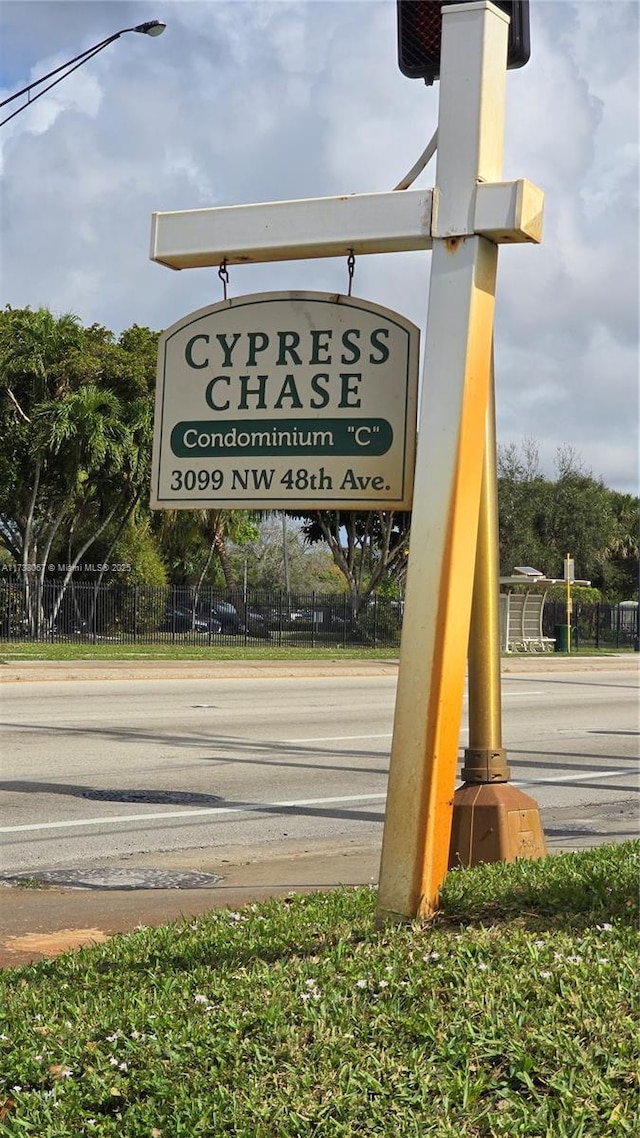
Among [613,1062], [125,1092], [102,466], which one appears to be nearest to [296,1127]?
[125,1092]

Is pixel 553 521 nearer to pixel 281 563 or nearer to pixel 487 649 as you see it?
pixel 281 563

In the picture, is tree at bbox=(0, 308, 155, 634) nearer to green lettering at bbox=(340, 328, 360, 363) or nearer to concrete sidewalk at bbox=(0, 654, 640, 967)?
concrete sidewalk at bbox=(0, 654, 640, 967)

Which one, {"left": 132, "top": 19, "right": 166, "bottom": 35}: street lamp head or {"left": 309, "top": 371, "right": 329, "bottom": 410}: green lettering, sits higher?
{"left": 132, "top": 19, "right": 166, "bottom": 35}: street lamp head

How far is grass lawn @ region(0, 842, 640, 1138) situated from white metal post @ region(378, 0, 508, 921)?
1.17ft

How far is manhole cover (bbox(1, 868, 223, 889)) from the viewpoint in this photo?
25.4 ft

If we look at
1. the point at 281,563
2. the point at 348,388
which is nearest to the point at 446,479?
the point at 348,388

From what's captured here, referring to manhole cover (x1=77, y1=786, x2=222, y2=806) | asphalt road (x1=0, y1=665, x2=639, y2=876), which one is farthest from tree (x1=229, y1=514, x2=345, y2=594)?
manhole cover (x1=77, y1=786, x2=222, y2=806)

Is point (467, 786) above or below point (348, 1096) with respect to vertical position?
above

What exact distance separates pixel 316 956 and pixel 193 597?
3306 centimetres

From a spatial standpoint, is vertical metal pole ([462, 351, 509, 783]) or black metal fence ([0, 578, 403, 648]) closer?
vertical metal pole ([462, 351, 509, 783])

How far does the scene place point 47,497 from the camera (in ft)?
117

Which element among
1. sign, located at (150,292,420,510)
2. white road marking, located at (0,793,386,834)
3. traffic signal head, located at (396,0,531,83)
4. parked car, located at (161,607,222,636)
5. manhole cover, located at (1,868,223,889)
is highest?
traffic signal head, located at (396,0,531,83)

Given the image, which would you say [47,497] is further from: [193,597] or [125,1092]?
[125,1092]

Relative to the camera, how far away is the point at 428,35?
5680 mm
